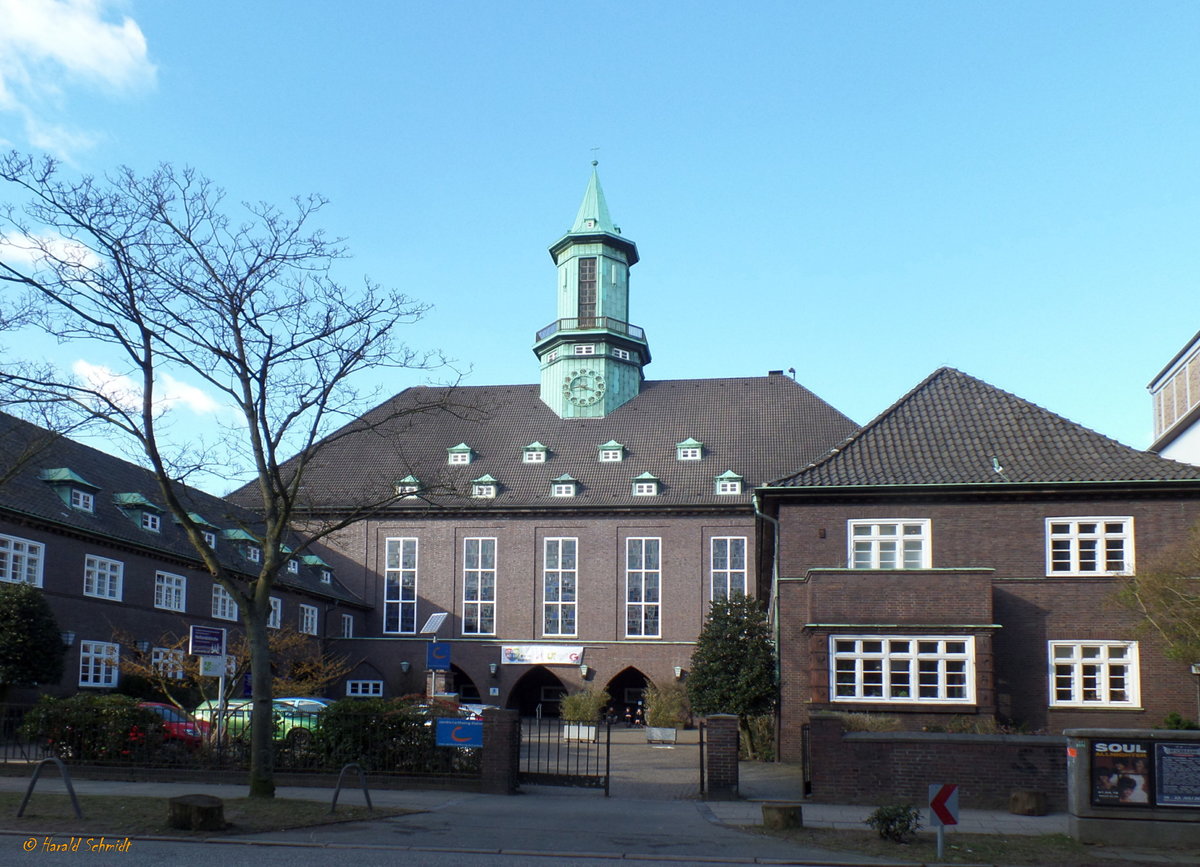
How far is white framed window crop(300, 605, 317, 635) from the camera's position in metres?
50.0

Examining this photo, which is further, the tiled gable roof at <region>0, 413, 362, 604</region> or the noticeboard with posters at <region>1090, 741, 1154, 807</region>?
the tiled gable roof at <region>0, 413, 362, 604</region>

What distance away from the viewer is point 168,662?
114 ft

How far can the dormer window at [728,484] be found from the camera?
52969mm

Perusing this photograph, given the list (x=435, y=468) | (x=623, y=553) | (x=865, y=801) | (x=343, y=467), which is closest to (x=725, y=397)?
(x=623, y=553)

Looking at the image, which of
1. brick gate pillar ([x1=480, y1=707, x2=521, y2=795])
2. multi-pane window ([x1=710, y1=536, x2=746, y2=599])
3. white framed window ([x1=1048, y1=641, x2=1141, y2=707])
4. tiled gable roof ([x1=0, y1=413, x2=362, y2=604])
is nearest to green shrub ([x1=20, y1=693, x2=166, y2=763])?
brick gate pillar ([x1=480, y1=707, x2=521, y2=795])

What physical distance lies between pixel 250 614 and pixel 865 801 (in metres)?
10.1

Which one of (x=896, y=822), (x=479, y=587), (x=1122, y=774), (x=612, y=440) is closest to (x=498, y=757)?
(x=896, y=822)

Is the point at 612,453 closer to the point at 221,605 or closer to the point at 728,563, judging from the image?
the point at 728,563

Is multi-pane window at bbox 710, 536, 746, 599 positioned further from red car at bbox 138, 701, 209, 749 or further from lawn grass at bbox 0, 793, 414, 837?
lawn grass at bbox 0, 793, 414, 837

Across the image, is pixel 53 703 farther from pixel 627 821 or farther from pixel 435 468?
pixel 435 468

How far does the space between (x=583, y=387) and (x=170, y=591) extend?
76.8ft

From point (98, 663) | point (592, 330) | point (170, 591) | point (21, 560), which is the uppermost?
point (592, 330)

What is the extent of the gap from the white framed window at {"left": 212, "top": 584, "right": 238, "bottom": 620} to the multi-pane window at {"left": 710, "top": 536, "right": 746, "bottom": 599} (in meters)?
19.2

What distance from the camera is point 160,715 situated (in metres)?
22.3
